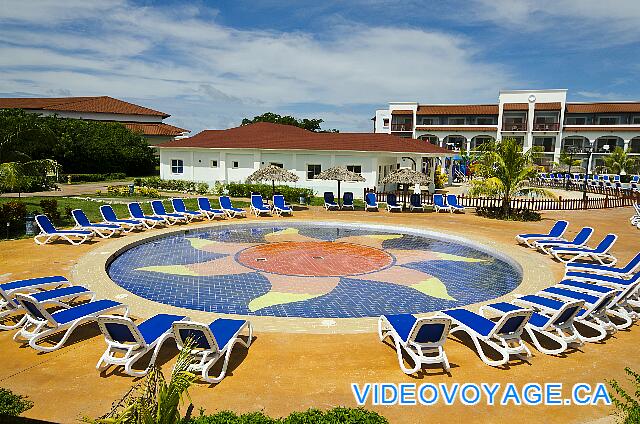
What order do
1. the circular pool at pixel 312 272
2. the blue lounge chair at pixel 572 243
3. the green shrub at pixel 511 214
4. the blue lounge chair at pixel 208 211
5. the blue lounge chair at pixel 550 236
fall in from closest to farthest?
the circular pool at pixel 312 272
the blue lounge chair at pixel 572 243
the blue lounge chair at pixel 550 236
the blue lounge chair at pixel 208 211
the green shrub at pixel 511 214

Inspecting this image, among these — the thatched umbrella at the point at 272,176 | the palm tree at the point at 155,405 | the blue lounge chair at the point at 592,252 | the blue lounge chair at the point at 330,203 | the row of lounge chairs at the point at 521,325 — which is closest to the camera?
the palm tree at the point at 155,405

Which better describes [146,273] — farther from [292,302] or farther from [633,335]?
[633,335]

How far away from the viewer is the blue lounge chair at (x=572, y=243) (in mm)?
13875

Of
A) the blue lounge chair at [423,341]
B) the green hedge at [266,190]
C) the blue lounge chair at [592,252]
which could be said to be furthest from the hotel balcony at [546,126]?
the blue lounge chair at [423,341]

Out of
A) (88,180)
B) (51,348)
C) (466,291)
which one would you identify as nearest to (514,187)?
(466,291)

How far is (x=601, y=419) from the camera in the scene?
208 inches

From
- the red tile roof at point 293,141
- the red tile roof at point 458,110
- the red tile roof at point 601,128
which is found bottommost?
the red tile roof at point 293,141

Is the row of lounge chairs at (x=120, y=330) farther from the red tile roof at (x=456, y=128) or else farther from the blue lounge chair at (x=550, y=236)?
the red tile roof at (x=456, y=128)

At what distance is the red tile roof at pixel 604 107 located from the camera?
6122 centimetres

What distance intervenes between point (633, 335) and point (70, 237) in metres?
15.1

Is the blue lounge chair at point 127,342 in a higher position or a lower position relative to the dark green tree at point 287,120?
lower

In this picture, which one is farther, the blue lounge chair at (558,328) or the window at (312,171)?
the window at (312,171)

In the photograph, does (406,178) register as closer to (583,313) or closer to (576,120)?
(583,313)

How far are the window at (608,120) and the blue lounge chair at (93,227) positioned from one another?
6746 cm
